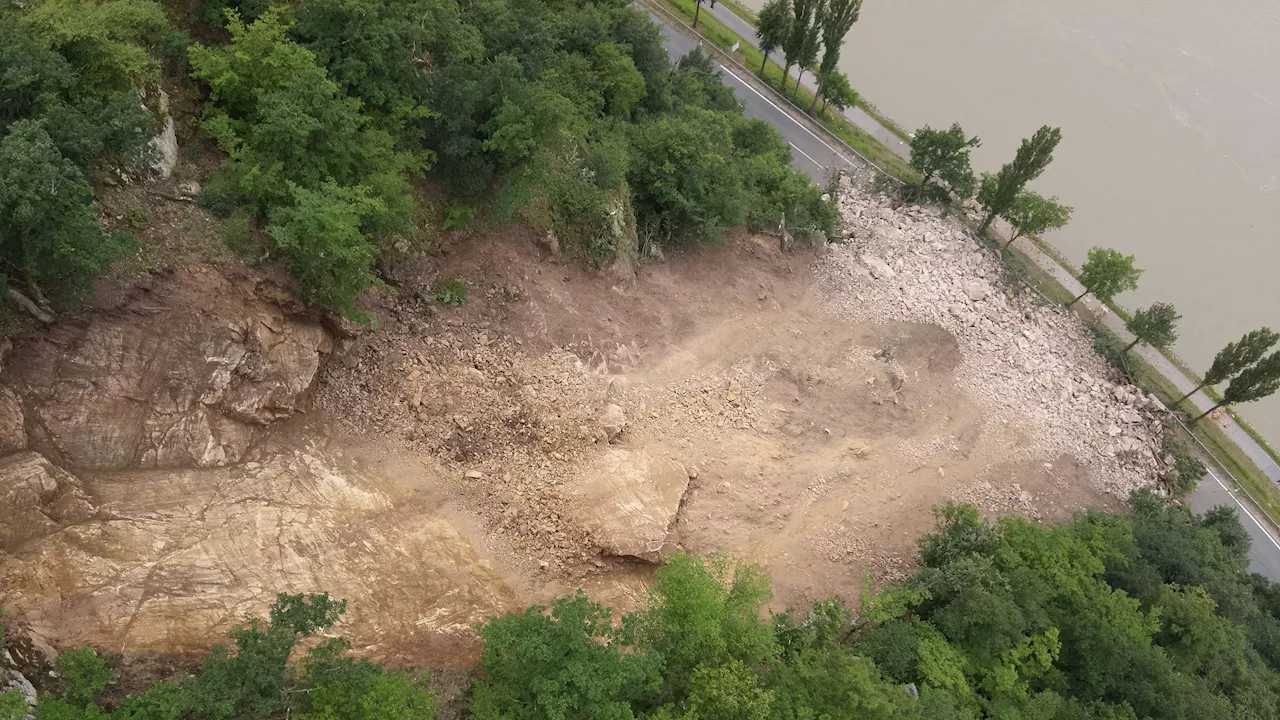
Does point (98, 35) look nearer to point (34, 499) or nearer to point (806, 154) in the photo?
point (34, 499)

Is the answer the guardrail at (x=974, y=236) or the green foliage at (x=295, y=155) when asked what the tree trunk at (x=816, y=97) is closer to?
the guardrail at (x=974, y=236)

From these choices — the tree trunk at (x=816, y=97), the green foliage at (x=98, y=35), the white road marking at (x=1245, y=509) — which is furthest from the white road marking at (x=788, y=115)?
the green foliage at (x=98, y=35)

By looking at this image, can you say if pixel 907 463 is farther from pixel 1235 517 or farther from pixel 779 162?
pixel 779 162

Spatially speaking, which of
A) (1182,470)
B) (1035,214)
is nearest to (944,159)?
(1035,214)

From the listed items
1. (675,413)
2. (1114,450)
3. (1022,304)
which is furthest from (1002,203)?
(675,413)

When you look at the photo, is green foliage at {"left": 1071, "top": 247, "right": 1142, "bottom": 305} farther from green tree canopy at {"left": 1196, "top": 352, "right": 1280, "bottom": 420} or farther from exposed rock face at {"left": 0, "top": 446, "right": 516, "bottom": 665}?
exposed rock face at {"left": 0, "top": 446, "right": 516, "bottom": 665}

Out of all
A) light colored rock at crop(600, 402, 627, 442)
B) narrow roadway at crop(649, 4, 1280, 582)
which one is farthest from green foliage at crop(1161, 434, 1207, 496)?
light colored rock at crop(600, 402, 627, 442)

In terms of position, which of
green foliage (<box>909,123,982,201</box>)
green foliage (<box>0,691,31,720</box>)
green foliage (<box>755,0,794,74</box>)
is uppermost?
green foliage (<box>755,0,794,74</box>)
